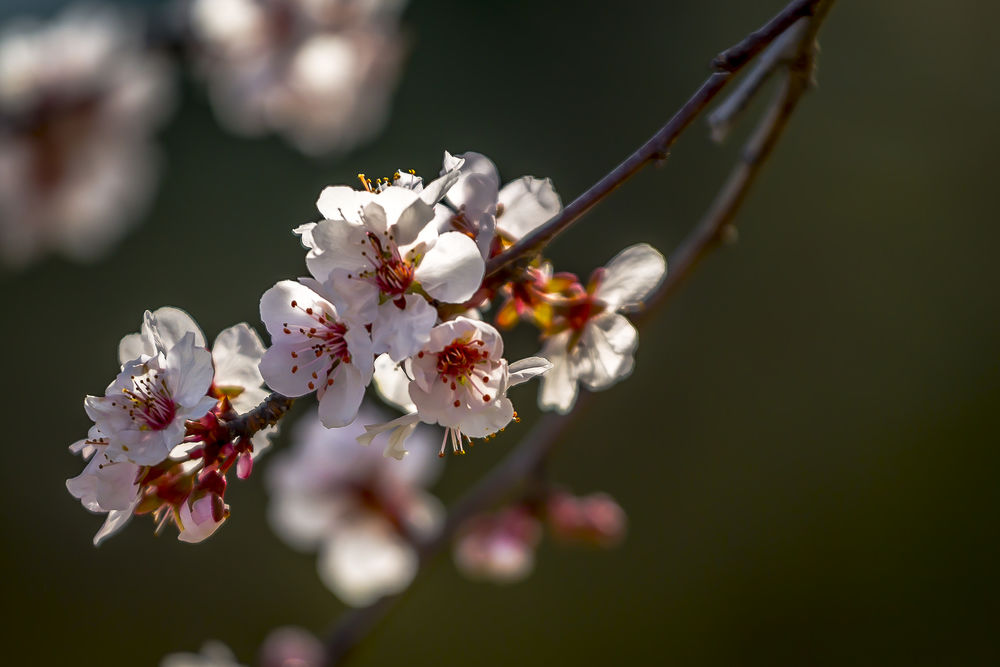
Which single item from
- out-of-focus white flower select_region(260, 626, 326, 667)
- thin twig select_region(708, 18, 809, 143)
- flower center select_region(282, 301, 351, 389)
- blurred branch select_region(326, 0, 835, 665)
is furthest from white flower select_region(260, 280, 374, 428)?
out-of-focus white flower select_region(260, 626, 326, 667)

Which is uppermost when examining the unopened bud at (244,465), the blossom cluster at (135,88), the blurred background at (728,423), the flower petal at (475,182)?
the flower petal at (475,182)

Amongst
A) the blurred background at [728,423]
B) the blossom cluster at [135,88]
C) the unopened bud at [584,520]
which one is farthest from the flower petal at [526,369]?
the blurred background at [728,423]

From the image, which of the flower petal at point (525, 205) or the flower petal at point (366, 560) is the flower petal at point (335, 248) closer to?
the flower petal at point (525, 205)

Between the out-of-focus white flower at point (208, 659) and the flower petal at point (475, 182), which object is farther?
the out-of-focus white flower at point (208, 659)

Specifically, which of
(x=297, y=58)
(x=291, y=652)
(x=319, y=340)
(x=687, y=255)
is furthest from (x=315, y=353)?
(x=297, y=58)

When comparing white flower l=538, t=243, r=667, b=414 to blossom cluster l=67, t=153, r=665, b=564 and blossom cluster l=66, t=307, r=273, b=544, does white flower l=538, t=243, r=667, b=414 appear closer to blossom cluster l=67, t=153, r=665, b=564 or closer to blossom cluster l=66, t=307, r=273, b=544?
blossom cluster l=67, t=153, r=665, b=564

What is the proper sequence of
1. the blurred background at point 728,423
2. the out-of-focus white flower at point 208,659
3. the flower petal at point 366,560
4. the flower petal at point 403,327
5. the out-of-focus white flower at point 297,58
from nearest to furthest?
1. the flower petal at point 403,327
2. the out-of-focus white flower at point 208,659
3. the flower petal at point 366,560
4. the out-of-focus white flower at point 297,58
5. the blurred background at point 728,423

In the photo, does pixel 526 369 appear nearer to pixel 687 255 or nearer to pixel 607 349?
pixel 607 349
